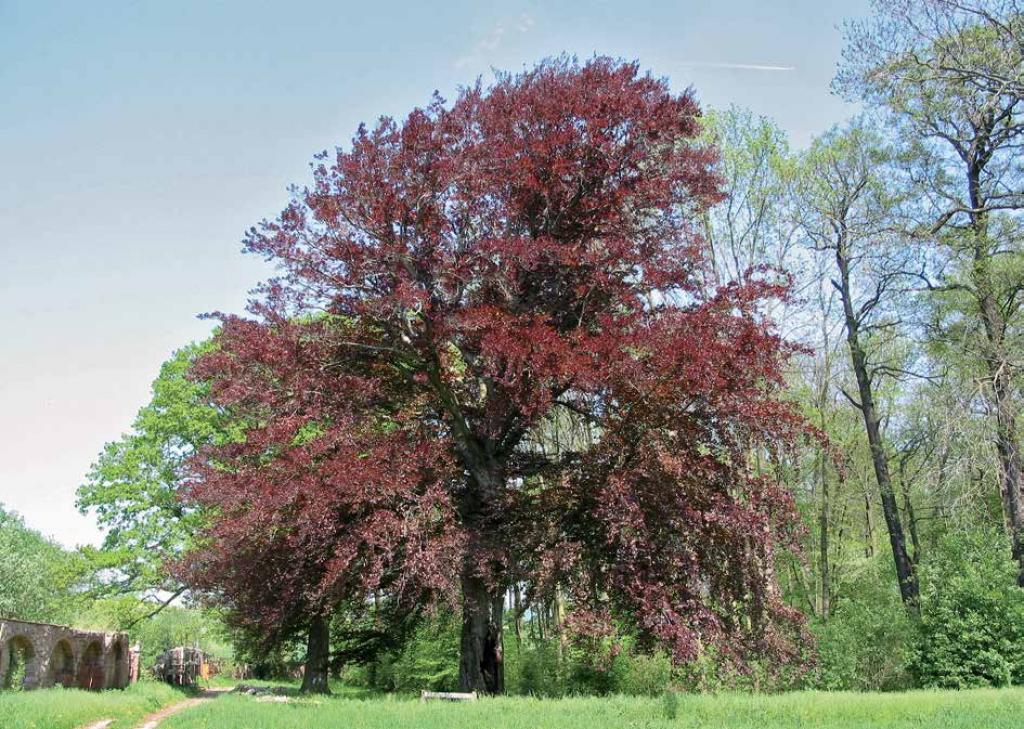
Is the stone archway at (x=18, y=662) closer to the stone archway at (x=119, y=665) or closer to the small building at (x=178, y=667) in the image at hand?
the stone archway at (x=119, y=665)

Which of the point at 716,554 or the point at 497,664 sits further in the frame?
the point at 497,664

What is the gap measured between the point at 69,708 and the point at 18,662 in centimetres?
580

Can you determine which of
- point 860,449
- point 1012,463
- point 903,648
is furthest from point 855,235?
point 860,449

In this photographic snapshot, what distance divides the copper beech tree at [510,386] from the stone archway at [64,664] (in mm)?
8410

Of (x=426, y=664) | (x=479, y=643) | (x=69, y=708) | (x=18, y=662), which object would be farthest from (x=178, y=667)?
(x=479, y=643)

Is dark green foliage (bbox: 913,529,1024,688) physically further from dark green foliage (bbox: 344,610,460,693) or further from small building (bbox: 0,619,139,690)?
small building (bbox: 0,619,139,690)

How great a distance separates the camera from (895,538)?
21.0 m

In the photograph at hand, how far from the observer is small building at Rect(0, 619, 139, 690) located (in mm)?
18359

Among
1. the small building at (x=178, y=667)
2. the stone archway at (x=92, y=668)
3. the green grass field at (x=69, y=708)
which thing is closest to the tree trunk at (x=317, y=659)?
the green grass field at (x=69, y=708)

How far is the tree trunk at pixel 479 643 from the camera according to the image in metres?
15.2

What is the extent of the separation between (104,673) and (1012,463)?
83.9 ft

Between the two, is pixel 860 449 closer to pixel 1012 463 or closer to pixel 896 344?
pixel 896 344

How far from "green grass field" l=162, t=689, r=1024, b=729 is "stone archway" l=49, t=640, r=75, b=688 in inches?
470

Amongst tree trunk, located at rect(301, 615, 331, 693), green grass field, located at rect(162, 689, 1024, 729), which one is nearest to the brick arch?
tree trunk, located at rect(301, 615, 331, 693)
